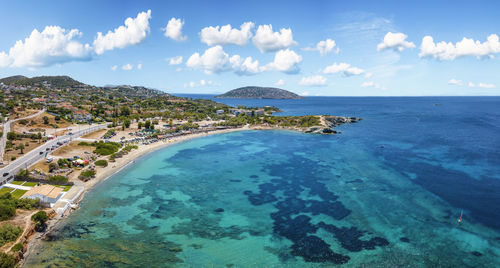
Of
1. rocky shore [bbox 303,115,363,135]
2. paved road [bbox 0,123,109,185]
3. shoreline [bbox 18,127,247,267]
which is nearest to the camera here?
shoreline [bbox 18,127,247,267]

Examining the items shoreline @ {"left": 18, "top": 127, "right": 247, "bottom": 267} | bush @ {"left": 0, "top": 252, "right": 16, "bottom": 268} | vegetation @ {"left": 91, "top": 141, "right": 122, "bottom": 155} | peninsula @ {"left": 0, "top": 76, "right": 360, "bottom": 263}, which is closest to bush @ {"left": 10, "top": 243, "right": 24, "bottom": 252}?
peninsula @ {"left": 0, "top": 76, "right": 360, "bottom": 263}

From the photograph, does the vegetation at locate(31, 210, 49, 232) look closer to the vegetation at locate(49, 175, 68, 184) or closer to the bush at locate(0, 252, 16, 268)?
the bush at locate(0, 252, 16, 268)

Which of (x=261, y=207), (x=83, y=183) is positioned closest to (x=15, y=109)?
(x=83, y=183)

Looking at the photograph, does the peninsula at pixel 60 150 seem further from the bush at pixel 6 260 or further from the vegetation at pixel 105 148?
the bush at pixel 6 260

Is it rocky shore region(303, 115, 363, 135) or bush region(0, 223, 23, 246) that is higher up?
rocky shore region(303, 115, 363, 135)

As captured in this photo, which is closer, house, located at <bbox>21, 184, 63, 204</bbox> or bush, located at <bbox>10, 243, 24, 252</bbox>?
bush, located at <bbox>10, 243, 24, 252</bbox>

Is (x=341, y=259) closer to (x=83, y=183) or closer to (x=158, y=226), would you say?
(x=158, y=226)

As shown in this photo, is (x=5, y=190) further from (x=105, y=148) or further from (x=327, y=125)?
(x=327, y=125)
